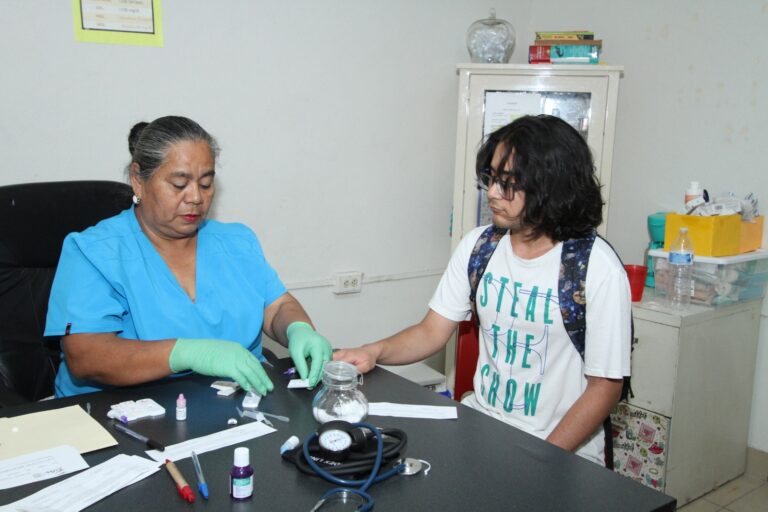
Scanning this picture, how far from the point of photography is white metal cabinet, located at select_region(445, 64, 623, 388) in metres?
2.67

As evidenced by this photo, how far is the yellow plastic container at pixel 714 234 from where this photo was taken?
7.81ft

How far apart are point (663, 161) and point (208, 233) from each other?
1992 millimetres

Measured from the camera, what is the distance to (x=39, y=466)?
104 cm

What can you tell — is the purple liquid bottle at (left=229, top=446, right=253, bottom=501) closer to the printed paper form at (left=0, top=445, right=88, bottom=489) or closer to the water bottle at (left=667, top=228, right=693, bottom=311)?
the printed paper form at (left=0, top=445, right=88, bottom=489)

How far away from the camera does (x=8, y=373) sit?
5.46 feet

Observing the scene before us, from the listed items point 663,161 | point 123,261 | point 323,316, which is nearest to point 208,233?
point 123,261

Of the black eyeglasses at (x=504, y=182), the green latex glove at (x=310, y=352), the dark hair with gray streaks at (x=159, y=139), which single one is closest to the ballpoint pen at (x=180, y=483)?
the green latex glove at (x=310, y=352)

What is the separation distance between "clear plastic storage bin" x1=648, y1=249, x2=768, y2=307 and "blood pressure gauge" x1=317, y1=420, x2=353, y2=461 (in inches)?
71.6

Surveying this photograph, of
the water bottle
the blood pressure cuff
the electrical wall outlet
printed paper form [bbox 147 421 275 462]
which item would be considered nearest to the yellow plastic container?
the water bottle

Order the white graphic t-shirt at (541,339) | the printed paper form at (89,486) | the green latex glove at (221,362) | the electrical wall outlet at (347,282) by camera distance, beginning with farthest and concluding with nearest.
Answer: the electrical wall outlet at (347,282) → the white graphic t-shirt at (541,339) → the green latex glove at (221,362) → the printed paper form at (89,486)

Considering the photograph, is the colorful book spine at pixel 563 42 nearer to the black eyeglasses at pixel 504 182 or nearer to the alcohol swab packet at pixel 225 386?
the black eyeglasses at pixel 504 182

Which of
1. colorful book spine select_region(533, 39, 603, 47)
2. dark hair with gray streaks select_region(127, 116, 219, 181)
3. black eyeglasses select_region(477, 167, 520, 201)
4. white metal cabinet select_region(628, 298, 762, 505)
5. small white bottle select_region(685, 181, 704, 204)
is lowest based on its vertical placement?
white metal cabinet select_region(628, 298, 762, 505)

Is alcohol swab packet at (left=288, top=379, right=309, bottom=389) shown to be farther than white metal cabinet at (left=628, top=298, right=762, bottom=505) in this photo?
No

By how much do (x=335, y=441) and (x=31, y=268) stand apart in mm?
1109
